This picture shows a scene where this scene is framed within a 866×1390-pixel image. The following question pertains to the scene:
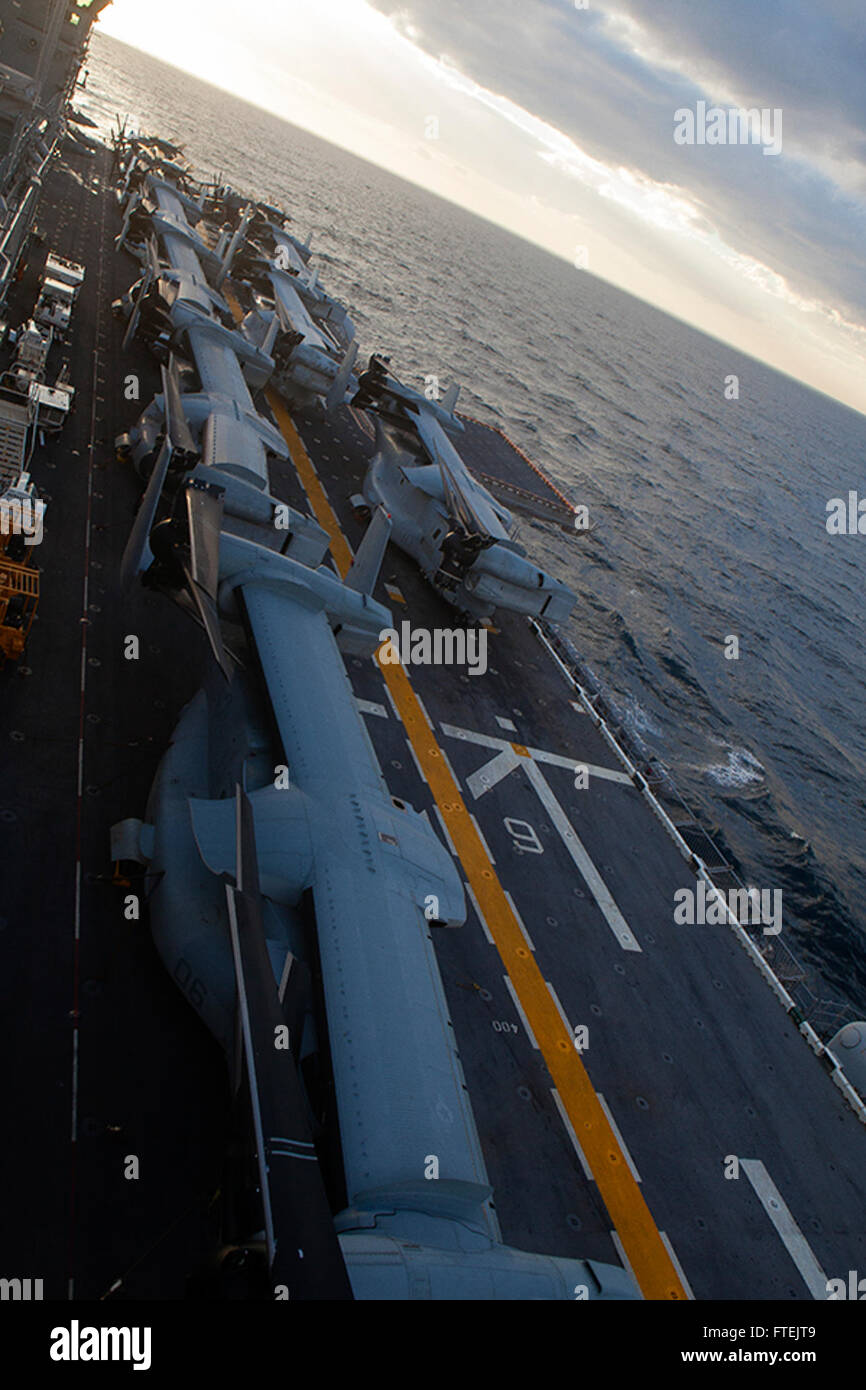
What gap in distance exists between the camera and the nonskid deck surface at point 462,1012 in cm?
1388

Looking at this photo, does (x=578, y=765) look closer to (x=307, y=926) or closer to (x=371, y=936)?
(x=371, y=936)

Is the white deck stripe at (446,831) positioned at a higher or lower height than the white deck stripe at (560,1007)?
higher

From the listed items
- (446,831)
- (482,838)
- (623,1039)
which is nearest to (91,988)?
(446,831)

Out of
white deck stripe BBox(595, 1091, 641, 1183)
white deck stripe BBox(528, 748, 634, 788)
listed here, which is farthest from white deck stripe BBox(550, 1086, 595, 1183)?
white deck stripe BBox(528, 748, 634, 788)

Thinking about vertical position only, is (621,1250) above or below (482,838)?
below

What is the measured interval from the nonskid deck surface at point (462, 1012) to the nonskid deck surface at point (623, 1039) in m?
0.07

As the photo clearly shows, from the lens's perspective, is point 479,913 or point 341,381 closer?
point 479,913

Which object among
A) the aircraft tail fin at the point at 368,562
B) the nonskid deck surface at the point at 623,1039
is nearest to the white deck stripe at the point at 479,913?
the nonskid deck surface at the point at 623,1039

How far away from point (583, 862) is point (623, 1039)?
253 inches

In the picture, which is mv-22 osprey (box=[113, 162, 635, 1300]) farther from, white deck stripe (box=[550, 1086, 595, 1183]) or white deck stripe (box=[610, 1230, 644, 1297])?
white deck stripe (box=[550, 1086, 595, 1183])

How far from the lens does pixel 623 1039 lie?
21047mm

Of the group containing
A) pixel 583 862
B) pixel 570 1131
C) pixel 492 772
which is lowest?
pixel 570 1131

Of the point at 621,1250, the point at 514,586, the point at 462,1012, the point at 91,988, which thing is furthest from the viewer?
the point at 514,586

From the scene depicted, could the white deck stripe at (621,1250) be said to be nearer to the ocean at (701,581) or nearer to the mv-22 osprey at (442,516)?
the ocean at (701,581)
